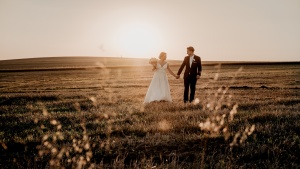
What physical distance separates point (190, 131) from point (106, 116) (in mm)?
3588

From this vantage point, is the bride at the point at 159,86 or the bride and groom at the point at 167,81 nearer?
the bride and groom at the point at 167,81

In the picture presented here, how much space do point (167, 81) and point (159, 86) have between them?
458mm

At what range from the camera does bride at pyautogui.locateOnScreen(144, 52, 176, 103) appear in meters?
13.3

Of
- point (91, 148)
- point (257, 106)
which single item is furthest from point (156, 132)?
point (257, 106)

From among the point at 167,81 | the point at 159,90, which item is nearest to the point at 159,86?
the point at 159,90

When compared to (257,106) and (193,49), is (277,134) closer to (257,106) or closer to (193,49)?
(257,106)

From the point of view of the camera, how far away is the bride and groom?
41.7ft

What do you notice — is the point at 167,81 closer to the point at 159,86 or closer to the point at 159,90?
the point at 159,86

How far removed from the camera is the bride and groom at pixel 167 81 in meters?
12.7

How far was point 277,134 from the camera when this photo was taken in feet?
21.8

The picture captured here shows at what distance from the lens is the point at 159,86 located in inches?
531

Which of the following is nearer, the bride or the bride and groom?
the bride and groom

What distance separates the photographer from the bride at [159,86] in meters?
13.3

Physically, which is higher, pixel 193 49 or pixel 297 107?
pixel 193 49
